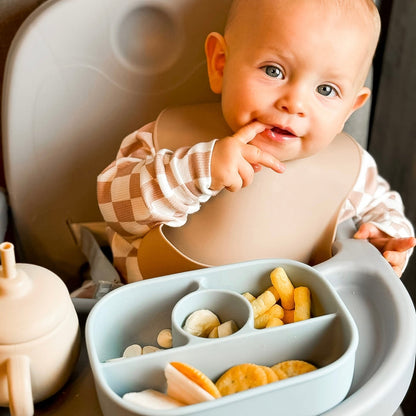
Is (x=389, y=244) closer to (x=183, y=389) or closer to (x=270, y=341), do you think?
(x=270, y=341)

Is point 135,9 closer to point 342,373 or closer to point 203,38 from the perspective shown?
point 203,38

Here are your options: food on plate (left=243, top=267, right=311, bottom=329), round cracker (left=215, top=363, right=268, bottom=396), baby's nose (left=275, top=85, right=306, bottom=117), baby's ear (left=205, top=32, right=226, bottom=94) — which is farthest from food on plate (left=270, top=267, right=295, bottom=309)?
baby's ear (left=205, top=32, right=226, bottom=94)

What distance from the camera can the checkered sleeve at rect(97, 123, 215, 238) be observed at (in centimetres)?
78

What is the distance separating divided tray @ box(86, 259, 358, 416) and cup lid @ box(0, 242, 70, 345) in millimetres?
41

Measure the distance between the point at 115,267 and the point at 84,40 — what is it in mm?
361

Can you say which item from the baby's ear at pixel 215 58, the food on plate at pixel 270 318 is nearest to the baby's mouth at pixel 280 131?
the baby's ear at pixel 215 58

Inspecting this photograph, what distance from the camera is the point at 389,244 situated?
0.88 metres

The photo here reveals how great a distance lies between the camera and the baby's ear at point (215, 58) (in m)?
0.87

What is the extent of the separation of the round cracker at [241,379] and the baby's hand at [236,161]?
0.83 ft

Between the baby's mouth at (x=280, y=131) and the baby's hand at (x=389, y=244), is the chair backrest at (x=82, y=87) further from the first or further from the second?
the baby's hand at (x=389, y=244)

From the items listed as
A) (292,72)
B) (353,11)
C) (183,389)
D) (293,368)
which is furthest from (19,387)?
(353,11)

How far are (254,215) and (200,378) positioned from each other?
35 cm

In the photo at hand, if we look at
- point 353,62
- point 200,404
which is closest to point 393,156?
point 353,62

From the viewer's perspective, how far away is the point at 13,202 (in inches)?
38.4
